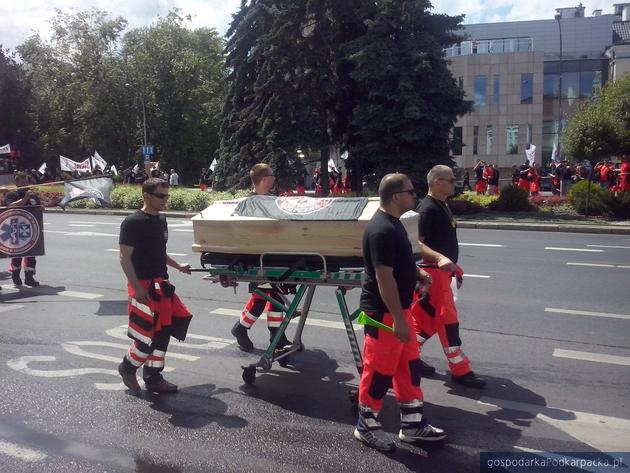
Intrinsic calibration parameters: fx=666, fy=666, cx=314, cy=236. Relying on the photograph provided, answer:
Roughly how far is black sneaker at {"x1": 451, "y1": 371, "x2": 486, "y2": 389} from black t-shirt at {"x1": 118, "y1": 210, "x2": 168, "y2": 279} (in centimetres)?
265

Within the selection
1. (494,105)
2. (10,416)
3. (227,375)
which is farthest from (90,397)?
(494,105)

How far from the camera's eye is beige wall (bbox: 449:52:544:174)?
55.2m

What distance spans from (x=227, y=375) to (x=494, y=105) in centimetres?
5386

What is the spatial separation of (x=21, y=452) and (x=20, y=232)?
22.2 ft

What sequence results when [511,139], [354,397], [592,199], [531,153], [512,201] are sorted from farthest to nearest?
1. [511,139]
2. [531,153]
3. [512,201]
4. [592,199]
5. [354,397]

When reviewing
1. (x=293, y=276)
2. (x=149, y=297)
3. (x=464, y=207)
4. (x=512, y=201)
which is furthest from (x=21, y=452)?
(x=512, y=201)

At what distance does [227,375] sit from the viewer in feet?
19.6

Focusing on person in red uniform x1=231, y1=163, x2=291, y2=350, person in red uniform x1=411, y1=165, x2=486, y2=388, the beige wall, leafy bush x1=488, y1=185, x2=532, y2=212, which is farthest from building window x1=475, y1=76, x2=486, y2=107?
person in red uniform x1=411, y1=165, x2=486, y2=388

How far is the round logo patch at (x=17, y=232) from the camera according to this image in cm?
1031

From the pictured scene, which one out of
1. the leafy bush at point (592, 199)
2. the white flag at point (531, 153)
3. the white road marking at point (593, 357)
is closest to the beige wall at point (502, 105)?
the white flag at point (531, 153)

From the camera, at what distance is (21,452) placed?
4434 millimetres

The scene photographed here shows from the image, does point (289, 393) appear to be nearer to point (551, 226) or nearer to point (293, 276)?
point (293, 276)

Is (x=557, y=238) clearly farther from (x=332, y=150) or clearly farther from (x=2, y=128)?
(x=2, y=128)

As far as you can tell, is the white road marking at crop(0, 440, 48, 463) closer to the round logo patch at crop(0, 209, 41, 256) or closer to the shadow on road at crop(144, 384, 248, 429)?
the shadow on road at crop(144, 384, 248, 429)
